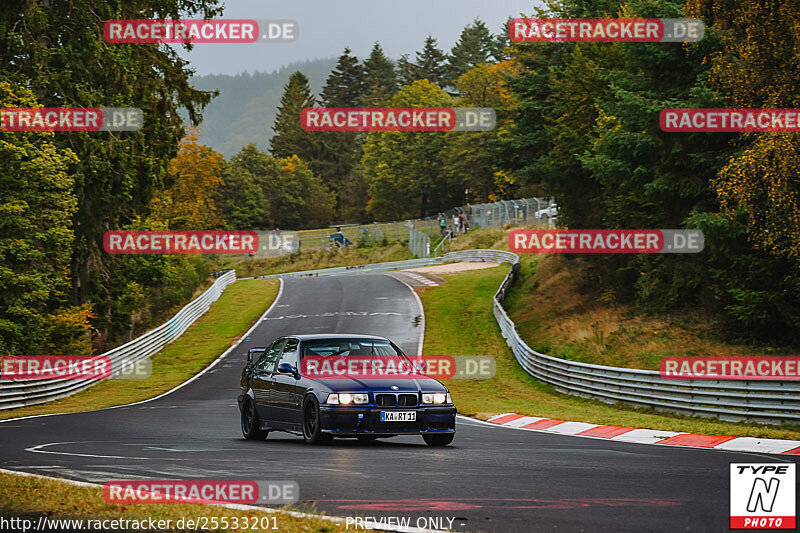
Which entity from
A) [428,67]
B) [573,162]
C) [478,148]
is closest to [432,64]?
[428,67]

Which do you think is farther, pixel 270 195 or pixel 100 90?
pixel 270 195

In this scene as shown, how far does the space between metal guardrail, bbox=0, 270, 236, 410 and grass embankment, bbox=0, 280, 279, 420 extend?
0.91 feet

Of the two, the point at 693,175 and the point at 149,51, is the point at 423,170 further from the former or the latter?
the point at 693,175

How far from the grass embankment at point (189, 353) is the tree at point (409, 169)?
162 feet

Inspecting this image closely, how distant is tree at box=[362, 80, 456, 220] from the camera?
11144 cm

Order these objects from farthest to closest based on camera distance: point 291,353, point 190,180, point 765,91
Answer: point 190,180 → point 765,91 → point 291,353

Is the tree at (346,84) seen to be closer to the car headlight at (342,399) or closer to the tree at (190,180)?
the tree at (190,180)

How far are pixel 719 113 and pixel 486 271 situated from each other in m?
31.1

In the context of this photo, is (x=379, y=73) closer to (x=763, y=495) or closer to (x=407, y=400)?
(x=407, y=400)

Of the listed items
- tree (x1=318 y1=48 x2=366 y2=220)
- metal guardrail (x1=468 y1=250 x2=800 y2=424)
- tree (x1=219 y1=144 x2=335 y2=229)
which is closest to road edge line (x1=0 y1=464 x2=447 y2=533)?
metal guardrail (x1=468 y1=250 x2=800 y2=424)

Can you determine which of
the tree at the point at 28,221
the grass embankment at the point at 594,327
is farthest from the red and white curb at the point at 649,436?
the tree at the point at 28,221

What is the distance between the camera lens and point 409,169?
11694 centimetres

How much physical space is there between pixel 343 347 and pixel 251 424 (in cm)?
203

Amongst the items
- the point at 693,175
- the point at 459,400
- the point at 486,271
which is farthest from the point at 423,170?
the point at 459,400
